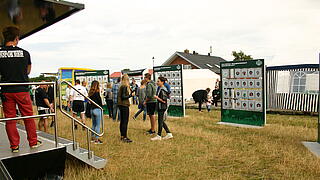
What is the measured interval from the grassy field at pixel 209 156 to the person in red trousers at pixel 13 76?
4.48 feet

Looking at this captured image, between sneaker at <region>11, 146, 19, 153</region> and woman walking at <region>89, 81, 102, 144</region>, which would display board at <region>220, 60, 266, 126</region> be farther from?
sneaker at <region>11, 146, 19, 153</region>

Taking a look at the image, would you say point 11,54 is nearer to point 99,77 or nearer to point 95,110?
point 95,110

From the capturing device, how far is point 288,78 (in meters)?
13.6

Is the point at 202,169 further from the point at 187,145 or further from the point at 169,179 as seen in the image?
the point at 187,145

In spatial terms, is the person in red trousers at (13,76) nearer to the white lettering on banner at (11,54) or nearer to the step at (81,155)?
the white lettering on banner at (11,54)

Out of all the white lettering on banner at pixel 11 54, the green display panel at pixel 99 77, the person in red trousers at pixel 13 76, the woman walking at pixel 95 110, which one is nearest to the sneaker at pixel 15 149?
the person in red trousers at pixel 13 76

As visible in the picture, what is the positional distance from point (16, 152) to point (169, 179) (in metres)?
2.42

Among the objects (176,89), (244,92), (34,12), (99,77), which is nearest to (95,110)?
(34,12)

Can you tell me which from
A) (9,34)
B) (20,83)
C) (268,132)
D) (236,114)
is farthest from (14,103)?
(236,114)

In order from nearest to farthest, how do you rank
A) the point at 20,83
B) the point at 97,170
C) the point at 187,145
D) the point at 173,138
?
the point at 20,83, the point at 97,170, the point at 187,145, the point at 173,138

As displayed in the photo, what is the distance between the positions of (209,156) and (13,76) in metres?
4.19

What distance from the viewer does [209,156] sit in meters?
6.09

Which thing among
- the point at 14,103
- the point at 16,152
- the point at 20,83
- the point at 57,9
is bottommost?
the point at 16,152

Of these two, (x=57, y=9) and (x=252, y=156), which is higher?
(x=57, y=9)
